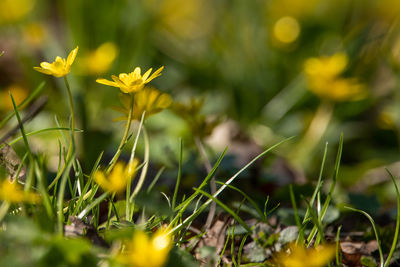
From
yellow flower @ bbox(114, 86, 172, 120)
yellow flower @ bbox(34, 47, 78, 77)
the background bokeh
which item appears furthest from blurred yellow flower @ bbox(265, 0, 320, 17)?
yellow flower @ bbox(34, 47, 78, 77)

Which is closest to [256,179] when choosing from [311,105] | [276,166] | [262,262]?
[276,166]

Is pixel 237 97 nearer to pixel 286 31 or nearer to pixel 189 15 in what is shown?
pixel 286 31

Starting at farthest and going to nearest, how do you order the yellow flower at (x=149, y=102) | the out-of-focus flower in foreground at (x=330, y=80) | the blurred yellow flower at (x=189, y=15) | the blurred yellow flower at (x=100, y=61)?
the blurred yellow flower at (x=189, y=15)
the blurred yellow flower at (x=100, y=61)
the out-of-focus flower in foreground at (x=330, y=80)
the yellow flower at (x=149, y=102)

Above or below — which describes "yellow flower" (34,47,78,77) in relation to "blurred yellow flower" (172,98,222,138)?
above

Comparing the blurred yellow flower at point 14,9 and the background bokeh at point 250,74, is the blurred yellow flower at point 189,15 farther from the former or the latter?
the blurred yellow flower at point 14,9

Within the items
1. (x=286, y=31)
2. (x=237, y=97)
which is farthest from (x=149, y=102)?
(x=286, y=31)

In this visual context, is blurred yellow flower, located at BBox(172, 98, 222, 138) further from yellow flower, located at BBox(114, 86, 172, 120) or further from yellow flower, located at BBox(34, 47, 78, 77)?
yellow flower, located at BBox(34, 47, 78, 77)

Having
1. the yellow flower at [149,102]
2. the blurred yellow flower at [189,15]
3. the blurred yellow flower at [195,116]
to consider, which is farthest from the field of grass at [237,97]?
the blurred yellow flower at [189,15]

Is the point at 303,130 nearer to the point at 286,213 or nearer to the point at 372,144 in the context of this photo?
the point at 372,144
